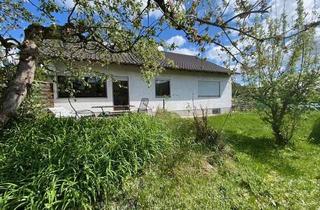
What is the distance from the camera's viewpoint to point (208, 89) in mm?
19016

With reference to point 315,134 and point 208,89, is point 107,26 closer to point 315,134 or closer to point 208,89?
point 315,134

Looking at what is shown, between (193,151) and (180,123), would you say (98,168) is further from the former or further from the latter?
(180,123)

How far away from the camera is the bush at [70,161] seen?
10.1 ft

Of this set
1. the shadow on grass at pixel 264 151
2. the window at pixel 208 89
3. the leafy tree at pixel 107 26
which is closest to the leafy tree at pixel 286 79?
the shadow on grass at pixel 264 151

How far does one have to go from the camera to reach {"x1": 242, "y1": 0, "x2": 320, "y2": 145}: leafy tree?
7.71 metres

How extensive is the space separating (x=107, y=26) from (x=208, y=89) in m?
14.5

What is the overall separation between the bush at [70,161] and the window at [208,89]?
44.0 ft

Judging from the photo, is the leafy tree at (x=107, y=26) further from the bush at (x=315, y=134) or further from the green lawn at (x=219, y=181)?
the bush at (x=315, y=134)

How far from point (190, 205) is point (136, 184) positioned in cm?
81

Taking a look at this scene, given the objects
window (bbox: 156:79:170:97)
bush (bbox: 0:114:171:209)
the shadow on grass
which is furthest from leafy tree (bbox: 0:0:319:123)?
window (bbox: 156:79:170:97)

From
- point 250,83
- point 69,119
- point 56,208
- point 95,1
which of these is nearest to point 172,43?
point 95,1

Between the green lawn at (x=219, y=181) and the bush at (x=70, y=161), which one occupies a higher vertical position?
the bush at (x=70, y=161)

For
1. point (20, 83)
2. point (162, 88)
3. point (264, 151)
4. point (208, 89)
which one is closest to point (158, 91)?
point (162, 88)

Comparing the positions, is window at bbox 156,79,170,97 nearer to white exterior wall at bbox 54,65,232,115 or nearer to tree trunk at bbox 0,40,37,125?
white exterior wall at bbox 54,65,232,115
